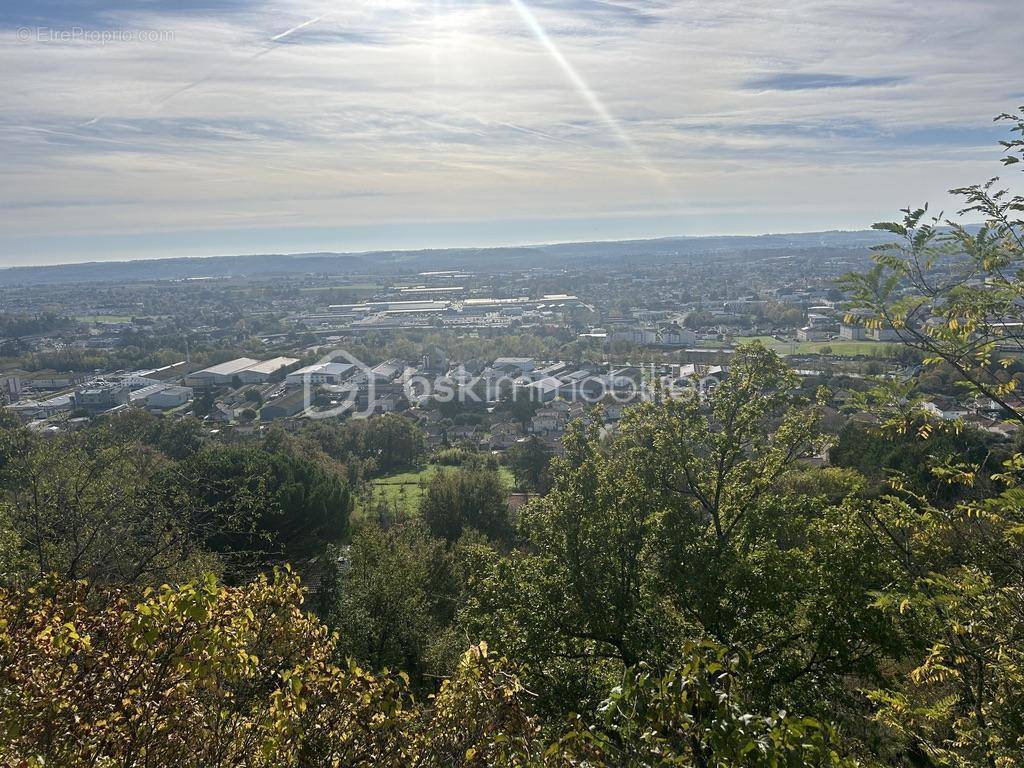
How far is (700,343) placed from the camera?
64812mm

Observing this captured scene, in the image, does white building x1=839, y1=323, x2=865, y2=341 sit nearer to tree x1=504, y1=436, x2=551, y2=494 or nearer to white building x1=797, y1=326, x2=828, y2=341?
white building x1=797, y1=326, x2=828, y2=341

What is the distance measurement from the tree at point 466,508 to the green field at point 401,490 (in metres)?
2.64

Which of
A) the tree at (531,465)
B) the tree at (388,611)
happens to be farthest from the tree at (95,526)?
the tree at (531,465)

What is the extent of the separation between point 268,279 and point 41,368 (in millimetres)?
122523

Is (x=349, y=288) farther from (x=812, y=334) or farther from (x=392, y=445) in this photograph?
(x=392, y=445)

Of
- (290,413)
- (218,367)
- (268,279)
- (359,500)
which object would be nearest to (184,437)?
(359,500)

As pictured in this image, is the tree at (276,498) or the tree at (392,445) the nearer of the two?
the tree at (276,498)

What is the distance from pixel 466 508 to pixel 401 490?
804 centimetres

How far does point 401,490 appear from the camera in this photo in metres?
29.2

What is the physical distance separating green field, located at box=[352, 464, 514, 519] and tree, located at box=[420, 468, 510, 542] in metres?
2.64

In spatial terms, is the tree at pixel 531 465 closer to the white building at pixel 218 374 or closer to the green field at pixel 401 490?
the green field at pixel 401 490

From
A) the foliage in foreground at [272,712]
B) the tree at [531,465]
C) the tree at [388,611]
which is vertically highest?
the foliage in foreground at [272,712]

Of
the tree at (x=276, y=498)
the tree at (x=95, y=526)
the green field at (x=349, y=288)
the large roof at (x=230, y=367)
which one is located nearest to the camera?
the tree at (x=95, y=526)

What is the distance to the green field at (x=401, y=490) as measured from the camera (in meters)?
25.8
